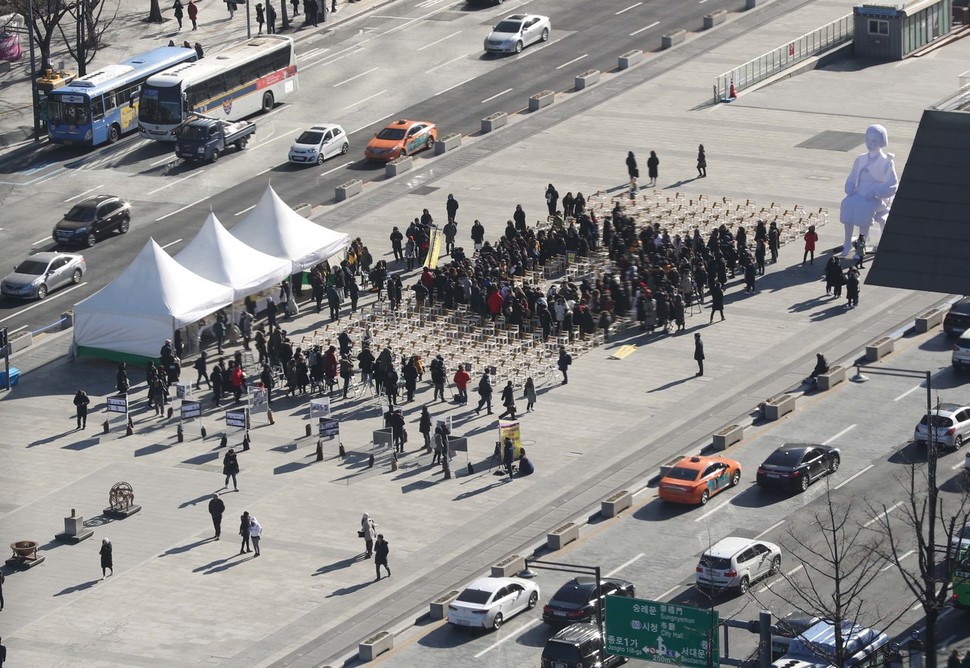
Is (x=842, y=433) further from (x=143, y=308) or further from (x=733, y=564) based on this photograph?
(x=143, y=308)

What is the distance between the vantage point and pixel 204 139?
297 ft

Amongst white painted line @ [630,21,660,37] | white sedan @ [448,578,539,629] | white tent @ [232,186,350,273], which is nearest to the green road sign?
white sedan @ [448,578,539,629]

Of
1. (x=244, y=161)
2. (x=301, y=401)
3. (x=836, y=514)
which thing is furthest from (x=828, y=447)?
(x=244, y=161)

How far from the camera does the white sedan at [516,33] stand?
335ft

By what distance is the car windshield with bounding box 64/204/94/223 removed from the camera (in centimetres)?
8244

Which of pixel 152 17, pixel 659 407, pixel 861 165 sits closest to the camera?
pixel 659 407

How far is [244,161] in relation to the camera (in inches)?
3607

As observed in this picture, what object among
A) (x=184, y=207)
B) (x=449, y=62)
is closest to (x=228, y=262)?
(x=184, y=207)

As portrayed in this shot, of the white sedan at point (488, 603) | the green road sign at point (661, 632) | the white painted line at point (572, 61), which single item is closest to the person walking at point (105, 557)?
the white sedan at point (488, 603)

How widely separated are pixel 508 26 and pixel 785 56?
13024mm

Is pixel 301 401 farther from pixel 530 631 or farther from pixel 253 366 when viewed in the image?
pixel 530 631

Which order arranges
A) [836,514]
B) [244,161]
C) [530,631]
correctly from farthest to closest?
[244,161] < [836,514] < [530,631]

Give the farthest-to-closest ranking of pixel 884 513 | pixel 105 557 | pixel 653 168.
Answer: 1. pixel 653 168
2. pixel 884 513
3. pixel 105 557

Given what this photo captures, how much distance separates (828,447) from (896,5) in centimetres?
4253
